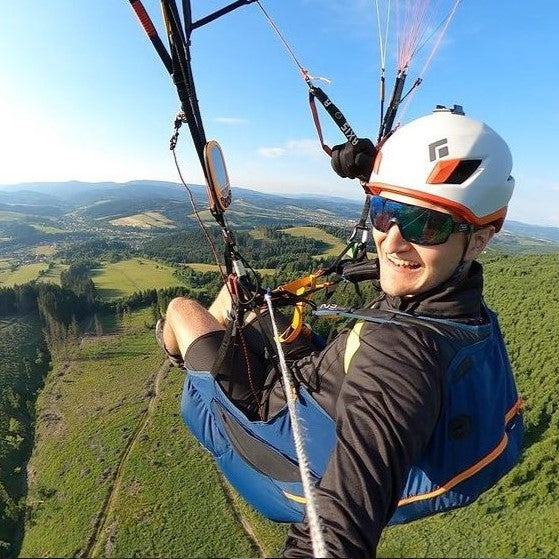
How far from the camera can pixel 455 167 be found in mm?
1943

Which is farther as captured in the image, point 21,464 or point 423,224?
point 21,464

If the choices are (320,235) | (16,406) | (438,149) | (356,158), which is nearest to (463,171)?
(438,149)

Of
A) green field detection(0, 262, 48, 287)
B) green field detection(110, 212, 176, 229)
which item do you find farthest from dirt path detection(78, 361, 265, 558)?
green field detection(110, 212, 176, 229)

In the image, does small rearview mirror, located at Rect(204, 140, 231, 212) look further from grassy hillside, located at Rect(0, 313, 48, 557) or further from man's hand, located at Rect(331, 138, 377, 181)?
grassy hillside, located at Rect(0, 313, 48, 557)

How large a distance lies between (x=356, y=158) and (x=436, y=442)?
1.97 m

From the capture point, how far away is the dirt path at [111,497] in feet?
77.8

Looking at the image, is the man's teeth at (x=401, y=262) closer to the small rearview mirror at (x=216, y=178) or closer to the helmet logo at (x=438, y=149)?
the helmet logo at (x=438, y=149)

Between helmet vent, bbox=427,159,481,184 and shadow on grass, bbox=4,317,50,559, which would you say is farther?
shadow on grass, bbox=4,317,50,559

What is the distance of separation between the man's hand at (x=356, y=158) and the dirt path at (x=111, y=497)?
1031 inches

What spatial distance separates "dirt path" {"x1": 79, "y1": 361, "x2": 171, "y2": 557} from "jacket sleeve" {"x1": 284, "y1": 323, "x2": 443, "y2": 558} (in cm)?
2667

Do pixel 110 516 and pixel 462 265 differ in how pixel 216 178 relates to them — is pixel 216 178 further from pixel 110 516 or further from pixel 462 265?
pixel 110 516

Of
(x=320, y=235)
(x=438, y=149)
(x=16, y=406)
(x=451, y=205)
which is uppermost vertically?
(x=438, y=149)

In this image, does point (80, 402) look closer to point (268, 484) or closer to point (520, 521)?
point (520, 521)

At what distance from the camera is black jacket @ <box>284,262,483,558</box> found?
4.12 ft
